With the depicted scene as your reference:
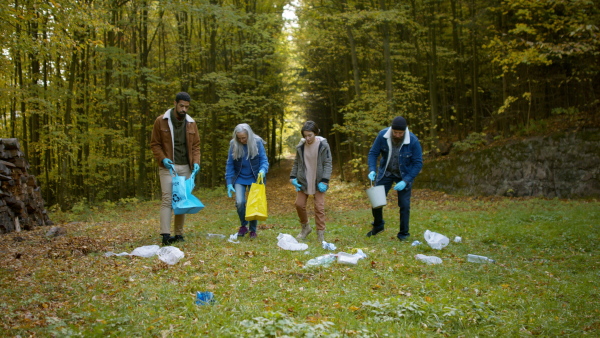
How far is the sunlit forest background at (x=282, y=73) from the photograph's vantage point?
13406 mm

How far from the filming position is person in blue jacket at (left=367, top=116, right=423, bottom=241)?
748cm

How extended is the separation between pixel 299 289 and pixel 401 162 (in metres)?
4.00

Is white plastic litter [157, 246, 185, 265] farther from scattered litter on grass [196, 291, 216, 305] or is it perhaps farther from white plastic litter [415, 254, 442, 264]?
white plastic litter [415, 254, 442, 264]

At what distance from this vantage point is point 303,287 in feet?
14.6

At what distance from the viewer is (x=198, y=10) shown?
52.0 ft

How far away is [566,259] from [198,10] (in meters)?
14.5

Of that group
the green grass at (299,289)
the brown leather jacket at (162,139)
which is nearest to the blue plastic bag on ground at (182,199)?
the brown leather jacket at (162,139)

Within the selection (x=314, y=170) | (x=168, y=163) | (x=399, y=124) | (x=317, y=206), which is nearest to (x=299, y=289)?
(x=317, y=206)

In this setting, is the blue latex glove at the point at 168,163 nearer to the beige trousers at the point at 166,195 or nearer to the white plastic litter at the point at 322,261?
the beige trousers at the point at 166,195

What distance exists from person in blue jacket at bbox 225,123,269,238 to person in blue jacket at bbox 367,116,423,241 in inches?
81.5

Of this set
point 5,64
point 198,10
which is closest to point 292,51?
point 198,10

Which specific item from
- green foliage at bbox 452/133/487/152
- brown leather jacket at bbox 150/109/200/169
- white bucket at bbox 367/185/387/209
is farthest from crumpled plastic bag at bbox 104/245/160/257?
green foliage at bbox 452/133/487/152

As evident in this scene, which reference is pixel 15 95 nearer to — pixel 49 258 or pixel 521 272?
pixel 49 258

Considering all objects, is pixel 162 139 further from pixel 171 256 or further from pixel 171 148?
pixel 171 256
